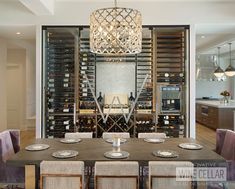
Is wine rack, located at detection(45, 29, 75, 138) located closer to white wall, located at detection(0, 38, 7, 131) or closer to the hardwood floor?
the hardwood floor

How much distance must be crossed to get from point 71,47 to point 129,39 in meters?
2.51

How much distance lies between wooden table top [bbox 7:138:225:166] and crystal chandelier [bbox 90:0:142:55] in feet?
3.92

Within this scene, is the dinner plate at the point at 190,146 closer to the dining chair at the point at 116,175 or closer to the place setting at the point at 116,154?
the place setting at the point at 116,154

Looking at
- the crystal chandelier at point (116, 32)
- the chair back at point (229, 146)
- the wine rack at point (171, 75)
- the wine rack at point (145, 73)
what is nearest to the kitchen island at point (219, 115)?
the wine rack at point (171, 75)

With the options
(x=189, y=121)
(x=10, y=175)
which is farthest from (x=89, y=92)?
(x=10, y=175)

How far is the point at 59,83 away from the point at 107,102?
3.47 feet

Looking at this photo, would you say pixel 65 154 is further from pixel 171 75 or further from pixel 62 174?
pixel 171 75

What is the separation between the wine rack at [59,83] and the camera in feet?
17.9

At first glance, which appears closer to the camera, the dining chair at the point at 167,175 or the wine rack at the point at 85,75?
the dining chair at the point at 167,175

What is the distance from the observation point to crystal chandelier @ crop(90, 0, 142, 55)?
10.3 feet

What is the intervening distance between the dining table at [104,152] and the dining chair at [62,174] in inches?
8.0

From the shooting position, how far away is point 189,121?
17.7ft

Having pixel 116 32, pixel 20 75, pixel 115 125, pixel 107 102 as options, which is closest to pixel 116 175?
pixel 116 32

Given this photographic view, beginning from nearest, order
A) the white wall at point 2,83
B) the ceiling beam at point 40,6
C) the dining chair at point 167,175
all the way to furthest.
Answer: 1. the dining chair at point 167,175
2. the ceiling beam at point 40,6
3. the white wall at point 2,83
